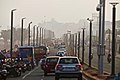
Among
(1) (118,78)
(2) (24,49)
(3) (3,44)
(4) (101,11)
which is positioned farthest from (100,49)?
(3) (3,44)

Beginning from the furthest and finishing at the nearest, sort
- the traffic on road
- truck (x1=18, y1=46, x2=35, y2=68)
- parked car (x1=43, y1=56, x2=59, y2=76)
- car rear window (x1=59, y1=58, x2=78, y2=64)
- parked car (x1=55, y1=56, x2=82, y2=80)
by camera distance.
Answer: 1. truck (x1=18, y1=46, x2=35, y2=68)
2. parked car (x1=43, y1=56, x2=59, y2=76)
3. car rear window (x1=59, y1=58, x2=78, y2=64)
4. the traffic on road
5. parked car (x1=55, y1=56, x2=82, y2=80)

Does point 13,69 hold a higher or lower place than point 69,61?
lower

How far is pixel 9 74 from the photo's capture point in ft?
131

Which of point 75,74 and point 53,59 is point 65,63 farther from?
point 53,59

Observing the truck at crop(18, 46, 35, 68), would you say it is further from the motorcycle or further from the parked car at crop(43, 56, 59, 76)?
the motorcycle

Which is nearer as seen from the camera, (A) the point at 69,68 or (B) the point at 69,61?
(A) the point at 69,68

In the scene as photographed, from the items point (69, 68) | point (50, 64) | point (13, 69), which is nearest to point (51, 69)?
point (50, 64)

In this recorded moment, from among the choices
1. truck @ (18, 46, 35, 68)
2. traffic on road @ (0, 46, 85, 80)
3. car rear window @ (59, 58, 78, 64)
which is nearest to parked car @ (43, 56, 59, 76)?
traffic on road @ (0, 46, 85, 80)

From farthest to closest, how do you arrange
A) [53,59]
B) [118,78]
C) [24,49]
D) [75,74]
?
1. [24,49]
2. [53,59]
3. [75,74]
4. [118,78]

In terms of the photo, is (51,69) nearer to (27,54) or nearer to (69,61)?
(69,61)

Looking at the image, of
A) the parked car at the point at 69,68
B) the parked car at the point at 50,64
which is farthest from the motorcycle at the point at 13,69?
the parked car at the point at 69,68

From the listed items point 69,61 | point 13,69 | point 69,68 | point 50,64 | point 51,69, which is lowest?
point 51,69

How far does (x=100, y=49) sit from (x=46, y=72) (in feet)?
32.0

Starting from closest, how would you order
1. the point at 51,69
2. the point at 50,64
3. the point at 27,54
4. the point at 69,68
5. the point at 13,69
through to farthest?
the point at 69,68, the point at 13,69, the point at 50,64, the point at 51,69, the point at 27,54
